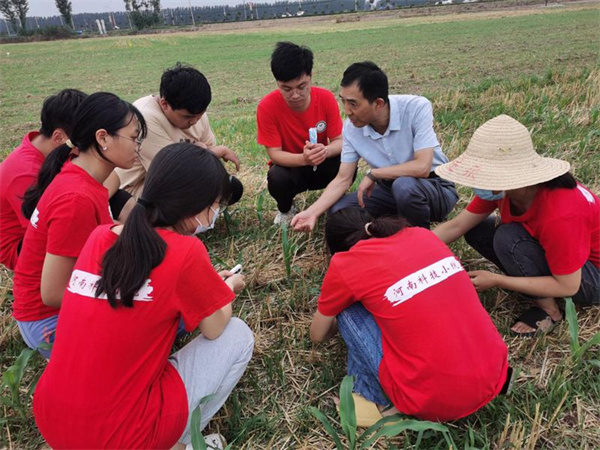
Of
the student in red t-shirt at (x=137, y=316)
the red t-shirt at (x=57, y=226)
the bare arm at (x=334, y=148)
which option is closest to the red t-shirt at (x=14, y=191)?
the red t-shirt at (x=57, y=226)

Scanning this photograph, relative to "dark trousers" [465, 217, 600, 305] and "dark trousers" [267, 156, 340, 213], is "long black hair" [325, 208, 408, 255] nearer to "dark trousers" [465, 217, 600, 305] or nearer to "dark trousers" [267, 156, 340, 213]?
"dark trousers" [465, 217, 600, 305]

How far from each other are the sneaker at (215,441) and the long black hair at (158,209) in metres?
0.75

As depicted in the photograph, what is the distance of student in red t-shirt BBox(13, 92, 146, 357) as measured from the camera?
2047mm

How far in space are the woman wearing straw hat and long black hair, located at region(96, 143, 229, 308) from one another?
1293 millimetres

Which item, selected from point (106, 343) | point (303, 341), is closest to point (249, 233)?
point (303, 341)

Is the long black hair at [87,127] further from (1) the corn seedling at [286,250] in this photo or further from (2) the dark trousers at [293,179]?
(2) the dark trousers at [293,179]

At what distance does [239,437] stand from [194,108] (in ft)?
6.73

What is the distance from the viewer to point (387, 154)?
3320 millimetres

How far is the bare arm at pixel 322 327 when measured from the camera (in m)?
2.16

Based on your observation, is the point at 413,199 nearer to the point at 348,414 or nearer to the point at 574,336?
the point at 574,336

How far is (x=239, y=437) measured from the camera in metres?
1.99

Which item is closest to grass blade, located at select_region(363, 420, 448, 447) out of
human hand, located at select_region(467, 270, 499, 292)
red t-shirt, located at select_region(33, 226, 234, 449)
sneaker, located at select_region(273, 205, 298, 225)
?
red t-shirt, located at select_region(33, 226, 234, 449)

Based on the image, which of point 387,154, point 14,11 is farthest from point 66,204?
point 14,11

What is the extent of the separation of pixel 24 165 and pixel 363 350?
2062 millimetres
